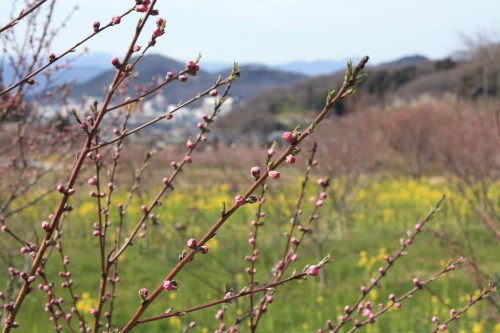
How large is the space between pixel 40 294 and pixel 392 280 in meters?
4.72

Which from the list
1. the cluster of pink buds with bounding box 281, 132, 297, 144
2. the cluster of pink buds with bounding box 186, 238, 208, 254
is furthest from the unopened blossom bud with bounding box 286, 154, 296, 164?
the cluster of pink buds with bounding box 186, 238, 208, 254

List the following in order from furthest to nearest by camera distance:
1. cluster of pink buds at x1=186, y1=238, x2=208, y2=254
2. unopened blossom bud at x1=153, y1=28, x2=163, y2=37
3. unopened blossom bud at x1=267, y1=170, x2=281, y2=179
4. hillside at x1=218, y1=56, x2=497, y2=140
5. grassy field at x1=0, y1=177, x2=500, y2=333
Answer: hillside at x1=218, y1=56, x2=497, y2=140
grassy field at x1=0, y1=177, x2=500, y2=333
unopened blossom bud at x1=153, y1=28, x2=163, y2=37
cluster of pink buds at x1=186, y1=238, x2=208, y2=254
unopened blossom bud at x1=267, y1=170, x2=281, y2=179

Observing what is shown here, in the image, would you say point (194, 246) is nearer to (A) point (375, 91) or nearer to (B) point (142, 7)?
(B) point (142, 7)

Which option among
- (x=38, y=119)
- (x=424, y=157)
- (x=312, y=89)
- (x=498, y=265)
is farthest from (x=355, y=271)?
(x=312, y=89)

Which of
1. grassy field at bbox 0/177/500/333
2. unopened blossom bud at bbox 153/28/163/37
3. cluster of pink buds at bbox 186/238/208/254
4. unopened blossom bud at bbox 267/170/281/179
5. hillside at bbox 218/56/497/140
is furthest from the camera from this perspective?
hillside at bbox 218/56/497/140

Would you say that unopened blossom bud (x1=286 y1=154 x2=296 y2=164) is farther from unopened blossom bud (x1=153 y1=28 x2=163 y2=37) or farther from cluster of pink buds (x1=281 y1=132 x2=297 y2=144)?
unopened blossom bud (x1=153 y1=28 x2=163 y2=37)

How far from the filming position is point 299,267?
8.66 m

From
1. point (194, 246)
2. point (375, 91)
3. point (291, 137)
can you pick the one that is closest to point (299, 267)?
point (194, 246)

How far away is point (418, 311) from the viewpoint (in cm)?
638

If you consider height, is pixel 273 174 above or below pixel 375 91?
below

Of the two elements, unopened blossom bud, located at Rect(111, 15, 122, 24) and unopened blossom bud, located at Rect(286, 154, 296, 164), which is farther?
unopened blossom bud, located at Rect(111, 15, 122, 24)

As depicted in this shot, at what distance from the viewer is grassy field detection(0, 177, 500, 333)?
6.43m

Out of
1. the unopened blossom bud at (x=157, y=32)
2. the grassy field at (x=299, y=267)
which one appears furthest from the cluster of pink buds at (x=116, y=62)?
the grassy field at (x=299, y=267)

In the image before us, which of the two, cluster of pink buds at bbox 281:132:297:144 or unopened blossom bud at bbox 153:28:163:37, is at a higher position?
unopened blossom bud at bbox 153:28:163:37
